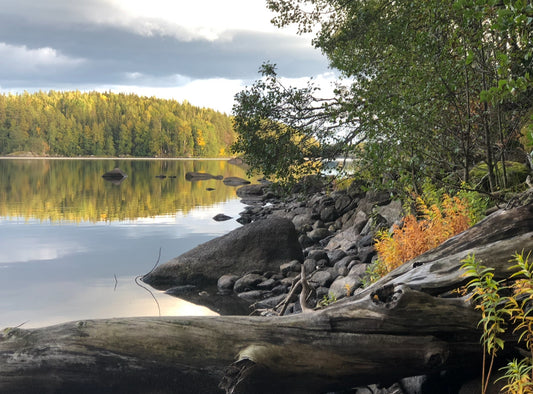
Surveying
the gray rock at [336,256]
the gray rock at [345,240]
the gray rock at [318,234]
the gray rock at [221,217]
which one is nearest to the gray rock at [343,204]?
the gray rock at [318,234]

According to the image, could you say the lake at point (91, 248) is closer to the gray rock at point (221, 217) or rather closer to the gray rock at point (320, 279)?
the gray rock at point (221, 217)

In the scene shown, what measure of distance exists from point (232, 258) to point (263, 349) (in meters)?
9.34

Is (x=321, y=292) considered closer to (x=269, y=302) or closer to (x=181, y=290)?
(x=269, y=302)

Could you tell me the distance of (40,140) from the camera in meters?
170

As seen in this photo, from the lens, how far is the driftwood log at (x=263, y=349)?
217 inches

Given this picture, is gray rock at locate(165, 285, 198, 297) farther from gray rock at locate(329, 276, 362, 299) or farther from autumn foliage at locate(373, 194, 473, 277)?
autumn foliage at locate(373, 194, 473, 277)

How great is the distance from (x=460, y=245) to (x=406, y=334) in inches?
71.9

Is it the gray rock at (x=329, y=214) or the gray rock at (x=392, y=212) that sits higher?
the gray rock at (x=392, y=212)

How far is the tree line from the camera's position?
8578 millimetres

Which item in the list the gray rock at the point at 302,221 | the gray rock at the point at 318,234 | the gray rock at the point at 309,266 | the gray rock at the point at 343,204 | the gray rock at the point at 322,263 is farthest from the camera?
the gray rock at the point at 302,221

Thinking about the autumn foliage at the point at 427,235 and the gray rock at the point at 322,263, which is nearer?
the autumn foliage at the point at 427,235

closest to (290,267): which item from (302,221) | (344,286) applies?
(344,286)

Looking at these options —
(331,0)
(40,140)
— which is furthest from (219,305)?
(40,140)

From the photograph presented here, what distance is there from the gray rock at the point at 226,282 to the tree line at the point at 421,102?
13.8 feet
